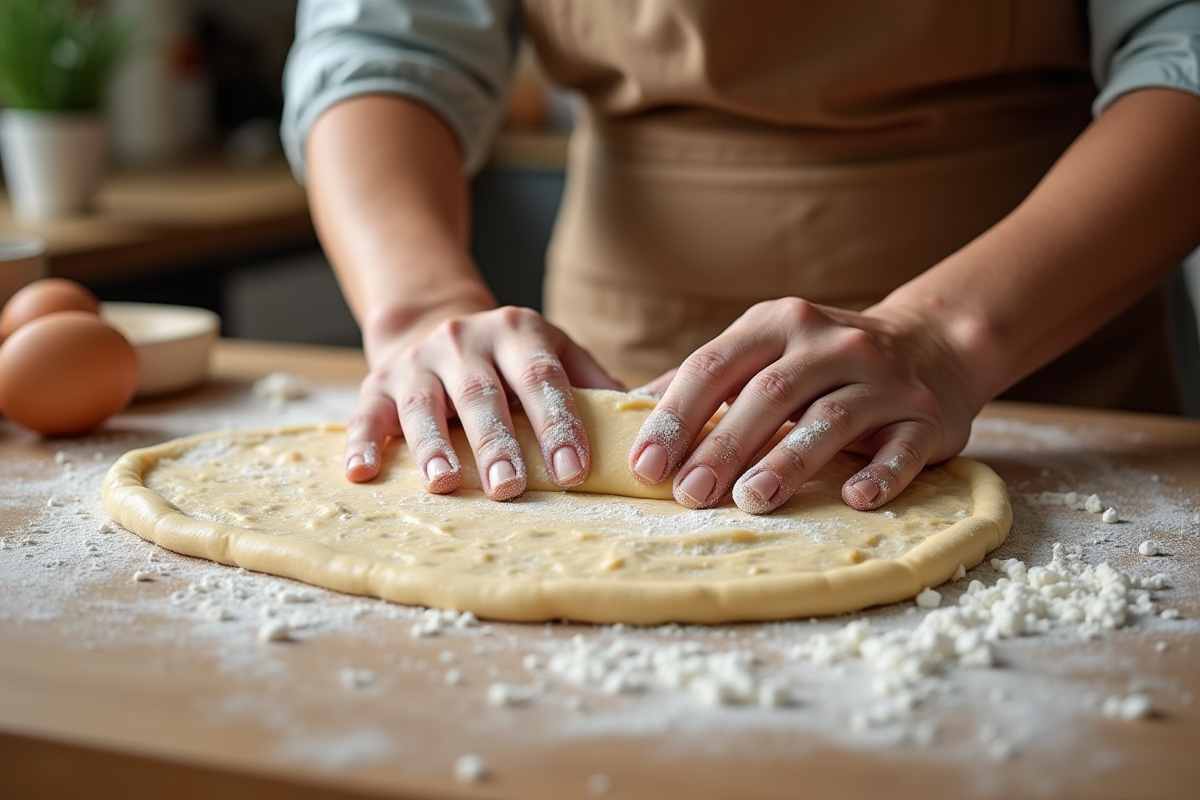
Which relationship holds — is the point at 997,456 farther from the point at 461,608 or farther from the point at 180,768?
the point at 180,768

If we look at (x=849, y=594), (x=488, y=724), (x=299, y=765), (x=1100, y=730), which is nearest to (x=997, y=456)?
(x=849, y=594)

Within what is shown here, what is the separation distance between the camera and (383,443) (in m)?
1.19

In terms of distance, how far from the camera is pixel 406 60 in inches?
62.3

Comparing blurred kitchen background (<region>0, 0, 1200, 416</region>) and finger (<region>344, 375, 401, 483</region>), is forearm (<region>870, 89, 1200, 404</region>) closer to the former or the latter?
finger (<region>344, 375, 401, 483</region>)

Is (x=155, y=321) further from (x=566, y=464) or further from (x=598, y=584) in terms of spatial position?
(x=598, y=584)

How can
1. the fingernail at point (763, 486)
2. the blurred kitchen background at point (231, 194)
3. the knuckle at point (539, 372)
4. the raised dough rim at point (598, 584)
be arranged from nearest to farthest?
the raised dough rim at point (598, 584), the fingernail at point (763, 486), the knuckle at point (539, 372), the blurred kitchen background at point (231, 194)

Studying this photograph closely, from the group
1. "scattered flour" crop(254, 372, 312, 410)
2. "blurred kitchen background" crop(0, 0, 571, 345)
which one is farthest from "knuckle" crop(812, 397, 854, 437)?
"blurred kitchen background" crop(0, 0, 571, 345)

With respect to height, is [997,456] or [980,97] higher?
[980,97]

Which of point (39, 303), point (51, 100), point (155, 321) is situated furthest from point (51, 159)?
point (39, 303)

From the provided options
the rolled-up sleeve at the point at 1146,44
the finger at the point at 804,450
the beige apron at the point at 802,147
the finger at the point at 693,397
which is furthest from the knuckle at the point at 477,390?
the rolled-up sleeve at the point at 1146,44

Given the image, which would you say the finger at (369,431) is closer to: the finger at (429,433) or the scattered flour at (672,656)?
the finger at (429,433)

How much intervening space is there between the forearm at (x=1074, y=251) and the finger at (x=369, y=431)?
1.67ft

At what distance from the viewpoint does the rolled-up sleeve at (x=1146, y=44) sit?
4.31 ft

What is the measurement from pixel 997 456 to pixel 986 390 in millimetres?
129
